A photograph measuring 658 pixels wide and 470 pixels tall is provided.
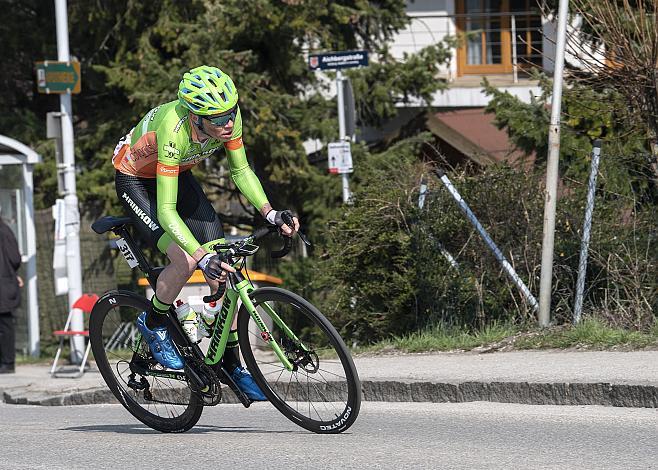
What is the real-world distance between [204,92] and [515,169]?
533cm

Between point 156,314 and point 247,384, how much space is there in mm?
770

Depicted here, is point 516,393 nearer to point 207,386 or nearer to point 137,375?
point 207,386

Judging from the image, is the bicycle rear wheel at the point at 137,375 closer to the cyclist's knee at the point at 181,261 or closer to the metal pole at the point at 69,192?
the cyclist's knee at the point at 181,261

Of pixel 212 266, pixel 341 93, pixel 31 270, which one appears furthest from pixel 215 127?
pixel 31 270

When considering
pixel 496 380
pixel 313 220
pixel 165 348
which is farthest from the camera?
pixel 313 220

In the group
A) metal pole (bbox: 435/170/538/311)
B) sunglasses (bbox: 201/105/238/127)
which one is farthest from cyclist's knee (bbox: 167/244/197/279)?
metal pole (bbox: 435/170/538/311)

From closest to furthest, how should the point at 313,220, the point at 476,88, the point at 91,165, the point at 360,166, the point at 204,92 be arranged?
the point at 204,92 → the point at 360,166 → the point at 313,220 → the point at 91,165 → the point at 476,88

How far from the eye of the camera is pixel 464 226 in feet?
37.0

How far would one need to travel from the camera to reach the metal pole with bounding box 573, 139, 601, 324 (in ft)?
34.8

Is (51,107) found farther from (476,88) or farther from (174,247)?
(174,247)

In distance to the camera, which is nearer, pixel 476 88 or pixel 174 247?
pixel 174 247

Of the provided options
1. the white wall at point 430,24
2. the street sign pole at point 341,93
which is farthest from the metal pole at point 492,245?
the white wall at point 430,24

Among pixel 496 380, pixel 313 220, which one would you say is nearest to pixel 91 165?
pixel 313 220

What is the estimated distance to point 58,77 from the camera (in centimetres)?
1423
